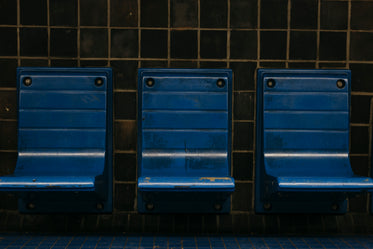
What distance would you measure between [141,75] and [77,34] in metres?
0.53

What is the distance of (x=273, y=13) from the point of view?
2309mm

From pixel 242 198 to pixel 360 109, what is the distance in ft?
3.40

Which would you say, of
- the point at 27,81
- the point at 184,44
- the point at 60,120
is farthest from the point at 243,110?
the point at 27,81

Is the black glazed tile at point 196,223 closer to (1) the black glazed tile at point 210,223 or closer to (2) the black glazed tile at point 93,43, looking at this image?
(1) the black glazed tile at point 210,223

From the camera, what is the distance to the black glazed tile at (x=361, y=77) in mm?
2330

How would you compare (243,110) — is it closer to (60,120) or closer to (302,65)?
(302,65)

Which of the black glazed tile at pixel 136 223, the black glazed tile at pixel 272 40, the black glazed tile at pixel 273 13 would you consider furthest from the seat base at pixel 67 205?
the black glazed tile at pixel 273 13

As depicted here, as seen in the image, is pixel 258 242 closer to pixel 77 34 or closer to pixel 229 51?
pixel 229 51

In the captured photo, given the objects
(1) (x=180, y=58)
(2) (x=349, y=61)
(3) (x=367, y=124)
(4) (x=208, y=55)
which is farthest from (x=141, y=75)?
(3) (x=367, y=124)

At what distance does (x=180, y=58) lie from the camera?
7.55 ft

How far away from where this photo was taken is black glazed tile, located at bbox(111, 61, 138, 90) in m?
2.30

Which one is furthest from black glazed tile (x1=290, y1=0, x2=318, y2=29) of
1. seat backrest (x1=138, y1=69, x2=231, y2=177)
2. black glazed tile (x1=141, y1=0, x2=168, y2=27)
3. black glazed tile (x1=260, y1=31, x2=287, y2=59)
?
black glazed tile (x1=141, y1=0, x2=168, y2=27)

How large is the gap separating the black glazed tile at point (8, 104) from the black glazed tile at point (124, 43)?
746 mm

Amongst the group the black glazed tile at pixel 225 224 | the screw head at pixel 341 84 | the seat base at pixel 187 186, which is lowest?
the black glazed tile at pixel 225 224
